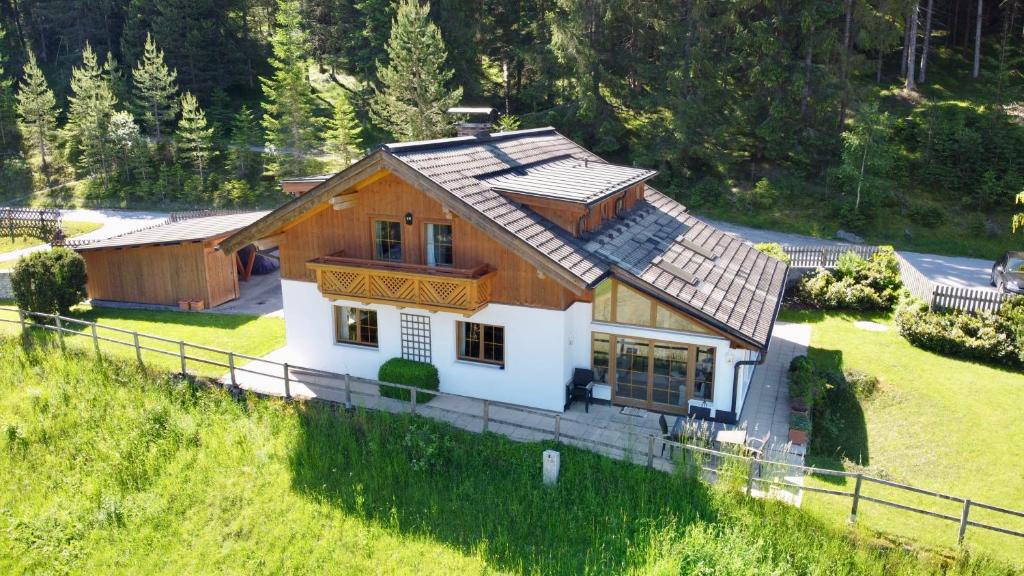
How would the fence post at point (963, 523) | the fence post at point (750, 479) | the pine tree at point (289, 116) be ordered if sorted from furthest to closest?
the pine tree at point (289, 116) → the fence post at point (750, 479) → the fence post at point (963, 523)

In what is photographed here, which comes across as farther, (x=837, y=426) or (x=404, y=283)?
(x=837, y=426)

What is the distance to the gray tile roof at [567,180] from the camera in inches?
704

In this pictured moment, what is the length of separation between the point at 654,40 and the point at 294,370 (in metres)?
31.9

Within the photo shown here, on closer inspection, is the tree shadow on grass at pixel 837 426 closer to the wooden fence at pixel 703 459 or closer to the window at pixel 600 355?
the wooden fence at pixel 703 459

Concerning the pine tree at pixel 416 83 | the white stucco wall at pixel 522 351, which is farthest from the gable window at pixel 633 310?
the pine tree at pixel 416 83

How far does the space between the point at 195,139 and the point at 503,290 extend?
39955 mm

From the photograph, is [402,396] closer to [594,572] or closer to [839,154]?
[594,572]

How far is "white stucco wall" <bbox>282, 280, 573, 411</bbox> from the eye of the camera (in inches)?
688

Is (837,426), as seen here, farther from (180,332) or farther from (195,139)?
(195,139)

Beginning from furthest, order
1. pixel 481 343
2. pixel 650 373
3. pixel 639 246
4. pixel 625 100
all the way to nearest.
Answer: pixel 625 100 → pixel 639 246 → pixel 481 343 → pixel 650 373

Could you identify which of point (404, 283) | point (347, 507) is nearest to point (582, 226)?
point (404, 283)

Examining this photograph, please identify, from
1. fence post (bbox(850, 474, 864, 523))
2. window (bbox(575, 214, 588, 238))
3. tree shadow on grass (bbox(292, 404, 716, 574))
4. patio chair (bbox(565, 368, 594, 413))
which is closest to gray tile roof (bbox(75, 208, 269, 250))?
tree shadow on grass (bbox(292, 404, 716, 574))

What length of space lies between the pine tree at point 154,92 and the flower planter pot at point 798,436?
47290 millimetres

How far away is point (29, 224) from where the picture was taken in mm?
41875
